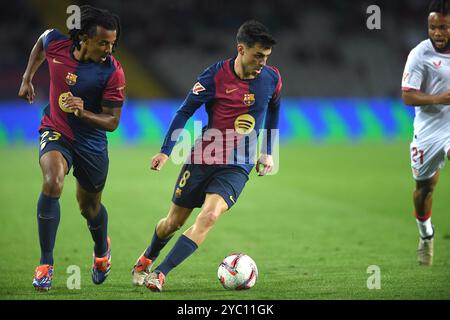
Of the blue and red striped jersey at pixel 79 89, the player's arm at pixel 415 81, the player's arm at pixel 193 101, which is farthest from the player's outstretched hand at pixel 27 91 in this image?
the player's arm at pixel 415 81

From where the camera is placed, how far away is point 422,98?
25.3 feet

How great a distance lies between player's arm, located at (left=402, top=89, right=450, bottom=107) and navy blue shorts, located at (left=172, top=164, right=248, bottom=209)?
1.96 metres

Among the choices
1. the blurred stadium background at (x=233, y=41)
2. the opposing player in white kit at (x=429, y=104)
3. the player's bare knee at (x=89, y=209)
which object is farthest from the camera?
the blurred stadium background at (x=233, y=41)

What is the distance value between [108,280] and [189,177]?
1.32 metres

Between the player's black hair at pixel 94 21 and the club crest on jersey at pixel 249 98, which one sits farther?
the club crest on jersey at pixel 249 98

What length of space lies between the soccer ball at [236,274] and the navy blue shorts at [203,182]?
1.62ft

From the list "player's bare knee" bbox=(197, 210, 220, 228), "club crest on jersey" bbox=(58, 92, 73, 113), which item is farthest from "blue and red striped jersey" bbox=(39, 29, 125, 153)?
"player's bare knee" bbox=(197, 210, 220, 228)

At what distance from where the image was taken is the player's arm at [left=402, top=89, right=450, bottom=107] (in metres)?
7.57

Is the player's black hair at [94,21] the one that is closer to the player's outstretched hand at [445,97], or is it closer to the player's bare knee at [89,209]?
the player's bare knee at [89,209]

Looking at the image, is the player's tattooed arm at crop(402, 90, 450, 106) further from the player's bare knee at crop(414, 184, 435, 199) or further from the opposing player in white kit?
the player's bare knee at crop(414, 184, 435, 199)

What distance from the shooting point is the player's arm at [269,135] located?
718cm

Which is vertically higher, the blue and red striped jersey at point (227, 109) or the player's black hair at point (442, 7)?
the player's black hair at point (442, 7)

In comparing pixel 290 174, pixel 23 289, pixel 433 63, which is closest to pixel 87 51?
pixel 23 289

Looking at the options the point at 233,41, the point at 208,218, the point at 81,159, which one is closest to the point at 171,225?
the point at 208,218
